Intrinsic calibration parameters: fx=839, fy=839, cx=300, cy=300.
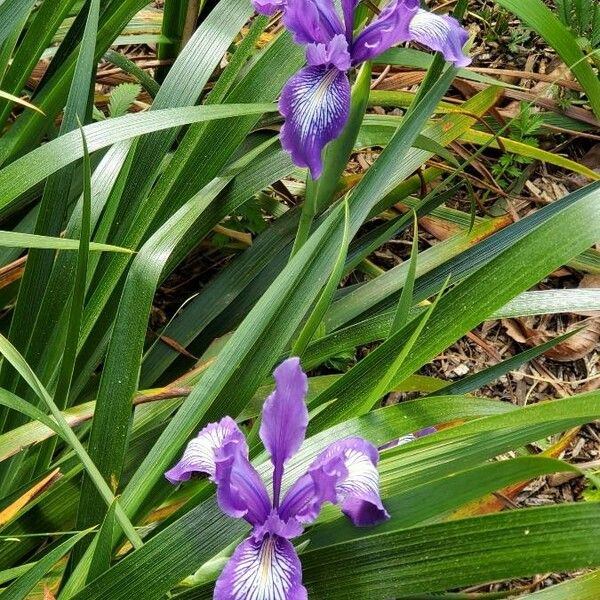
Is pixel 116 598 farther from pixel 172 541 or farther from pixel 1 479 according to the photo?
pixel 1 479

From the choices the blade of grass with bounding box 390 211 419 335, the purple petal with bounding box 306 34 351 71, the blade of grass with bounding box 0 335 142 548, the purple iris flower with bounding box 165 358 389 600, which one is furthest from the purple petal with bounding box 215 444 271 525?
the purple petal with bounding box 306 34 351 71

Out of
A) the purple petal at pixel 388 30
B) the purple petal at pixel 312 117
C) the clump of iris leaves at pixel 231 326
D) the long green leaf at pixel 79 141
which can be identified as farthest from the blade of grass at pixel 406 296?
the long green leaf at pixel 79 141

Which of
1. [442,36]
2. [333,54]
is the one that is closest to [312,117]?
[333,54]

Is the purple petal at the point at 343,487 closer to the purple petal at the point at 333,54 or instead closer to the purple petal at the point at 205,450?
the purple petal at the point at 205,450

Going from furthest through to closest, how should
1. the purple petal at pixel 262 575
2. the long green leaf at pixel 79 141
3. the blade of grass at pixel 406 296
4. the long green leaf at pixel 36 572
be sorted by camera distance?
the long green leaf at pixel 79 141 < the blade of grass at pixel 406 296 < the long green leaf at pixel 36 572 < the purple petal at pixel 262 575

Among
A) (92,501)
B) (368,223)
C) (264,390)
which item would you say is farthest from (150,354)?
(368,223)

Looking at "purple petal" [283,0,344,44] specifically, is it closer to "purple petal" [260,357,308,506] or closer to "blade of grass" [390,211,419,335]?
"blade of grass" [390,211,419,335]

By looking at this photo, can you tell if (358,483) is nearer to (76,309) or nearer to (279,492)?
(279,492)
